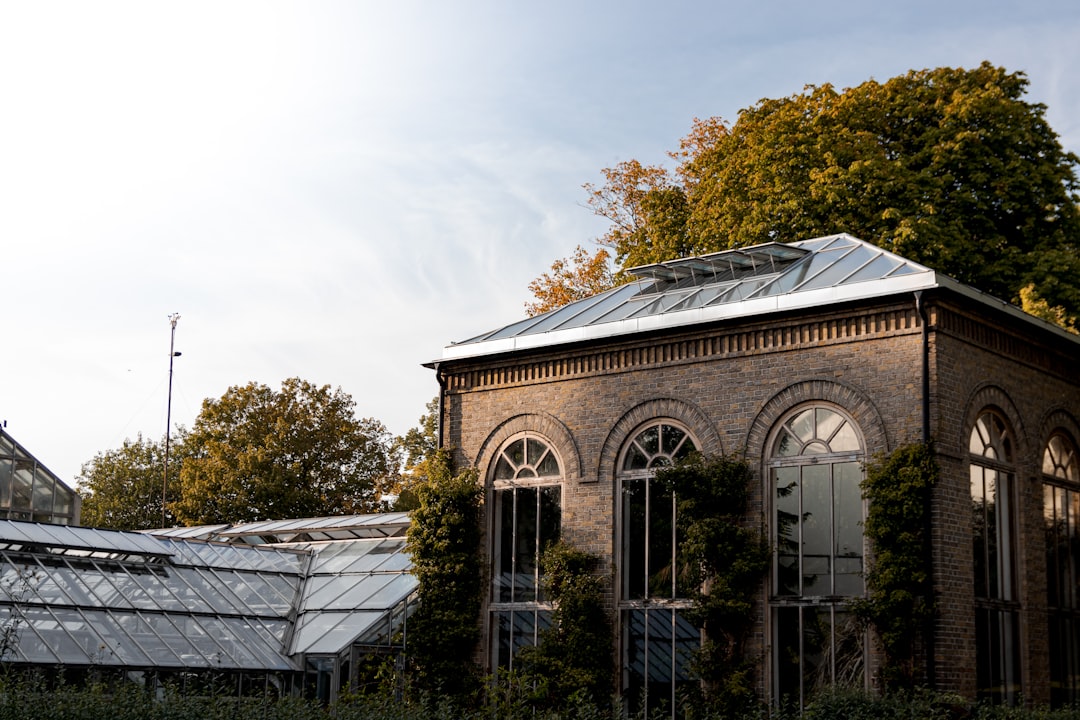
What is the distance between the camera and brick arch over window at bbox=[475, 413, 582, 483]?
2195 cm

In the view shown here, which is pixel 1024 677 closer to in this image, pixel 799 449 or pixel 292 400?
pixel 799 449

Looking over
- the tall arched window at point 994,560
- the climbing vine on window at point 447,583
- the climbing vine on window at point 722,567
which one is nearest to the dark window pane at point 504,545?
the climbing vine on window at point 447,583

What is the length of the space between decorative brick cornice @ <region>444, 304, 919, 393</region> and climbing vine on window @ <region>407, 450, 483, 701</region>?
1863 millimetres

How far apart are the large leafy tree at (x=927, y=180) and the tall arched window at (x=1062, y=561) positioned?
25.4 feet

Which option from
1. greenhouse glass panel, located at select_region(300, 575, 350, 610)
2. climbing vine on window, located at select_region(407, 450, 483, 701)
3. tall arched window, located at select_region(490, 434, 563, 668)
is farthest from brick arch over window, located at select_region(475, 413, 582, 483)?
greenhouse glass panel, located at select_region(300, 575, 350, 610)

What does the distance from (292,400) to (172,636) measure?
1028 inches

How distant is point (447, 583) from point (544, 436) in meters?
3.06

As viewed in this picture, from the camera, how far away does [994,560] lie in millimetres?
19359

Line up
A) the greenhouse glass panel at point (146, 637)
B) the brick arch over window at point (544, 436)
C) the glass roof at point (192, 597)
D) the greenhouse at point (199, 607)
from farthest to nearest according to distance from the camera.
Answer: the brick arch over window at point (544, 436) → the greenhouse glass panel at point (146, 637) → the glass roof at point (192, 597) → the greenhouse at point (199, 607)

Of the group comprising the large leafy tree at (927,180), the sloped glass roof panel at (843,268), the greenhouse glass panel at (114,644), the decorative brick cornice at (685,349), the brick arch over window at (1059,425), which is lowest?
the greenhouse glass panel at (114,644)

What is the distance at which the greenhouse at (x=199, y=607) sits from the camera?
1998cm

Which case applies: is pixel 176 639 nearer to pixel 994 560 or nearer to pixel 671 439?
pixel 671 439

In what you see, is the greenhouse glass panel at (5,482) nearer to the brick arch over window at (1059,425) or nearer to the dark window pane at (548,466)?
the dark window pane at (548,466)

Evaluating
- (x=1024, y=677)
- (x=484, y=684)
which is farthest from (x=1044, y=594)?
(x=484, y=684)
